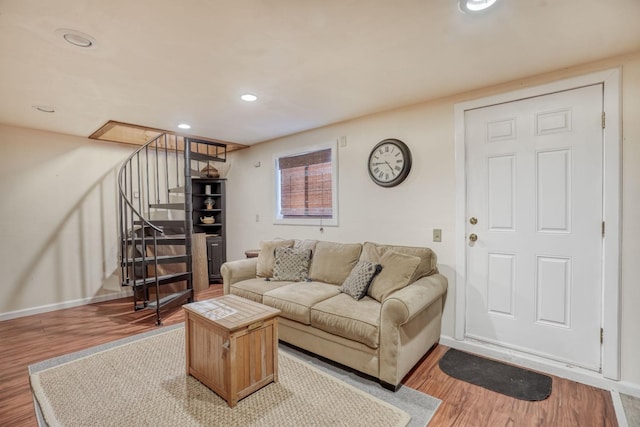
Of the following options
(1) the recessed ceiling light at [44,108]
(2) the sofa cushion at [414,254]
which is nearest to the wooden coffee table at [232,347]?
(2) the sofa cushion at [414,254]

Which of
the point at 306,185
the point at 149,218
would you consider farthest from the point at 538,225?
the point at 149,218

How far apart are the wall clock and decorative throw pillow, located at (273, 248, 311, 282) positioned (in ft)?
3.79

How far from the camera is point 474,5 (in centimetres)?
154

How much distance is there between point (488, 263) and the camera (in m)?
2.63

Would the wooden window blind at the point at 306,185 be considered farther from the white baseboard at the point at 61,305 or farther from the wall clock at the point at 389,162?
the white baseboard at the point at 61,305

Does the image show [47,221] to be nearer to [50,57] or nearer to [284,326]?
[50,57]

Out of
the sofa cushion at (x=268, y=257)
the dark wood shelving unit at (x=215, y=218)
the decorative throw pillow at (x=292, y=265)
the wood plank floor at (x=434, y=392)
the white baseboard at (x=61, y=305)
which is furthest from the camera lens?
the dark wood shelving unit at (x=215, y=218)

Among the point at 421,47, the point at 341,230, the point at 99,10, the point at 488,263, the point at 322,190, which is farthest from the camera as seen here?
the point at 322,190

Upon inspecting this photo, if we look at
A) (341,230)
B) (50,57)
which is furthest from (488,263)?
(50,57)

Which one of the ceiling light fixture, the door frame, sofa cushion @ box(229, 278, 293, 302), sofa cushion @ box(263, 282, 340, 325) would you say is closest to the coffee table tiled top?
sofa cushion @ box(263, 282, 340, 325)

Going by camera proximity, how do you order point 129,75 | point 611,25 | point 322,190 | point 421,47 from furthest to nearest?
point 322,190, point 129,75, point 421,47, point 611,25

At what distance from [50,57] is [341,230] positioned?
2.91m

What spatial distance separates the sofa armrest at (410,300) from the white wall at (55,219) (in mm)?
4247

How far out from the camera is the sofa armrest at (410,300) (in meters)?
2.02
